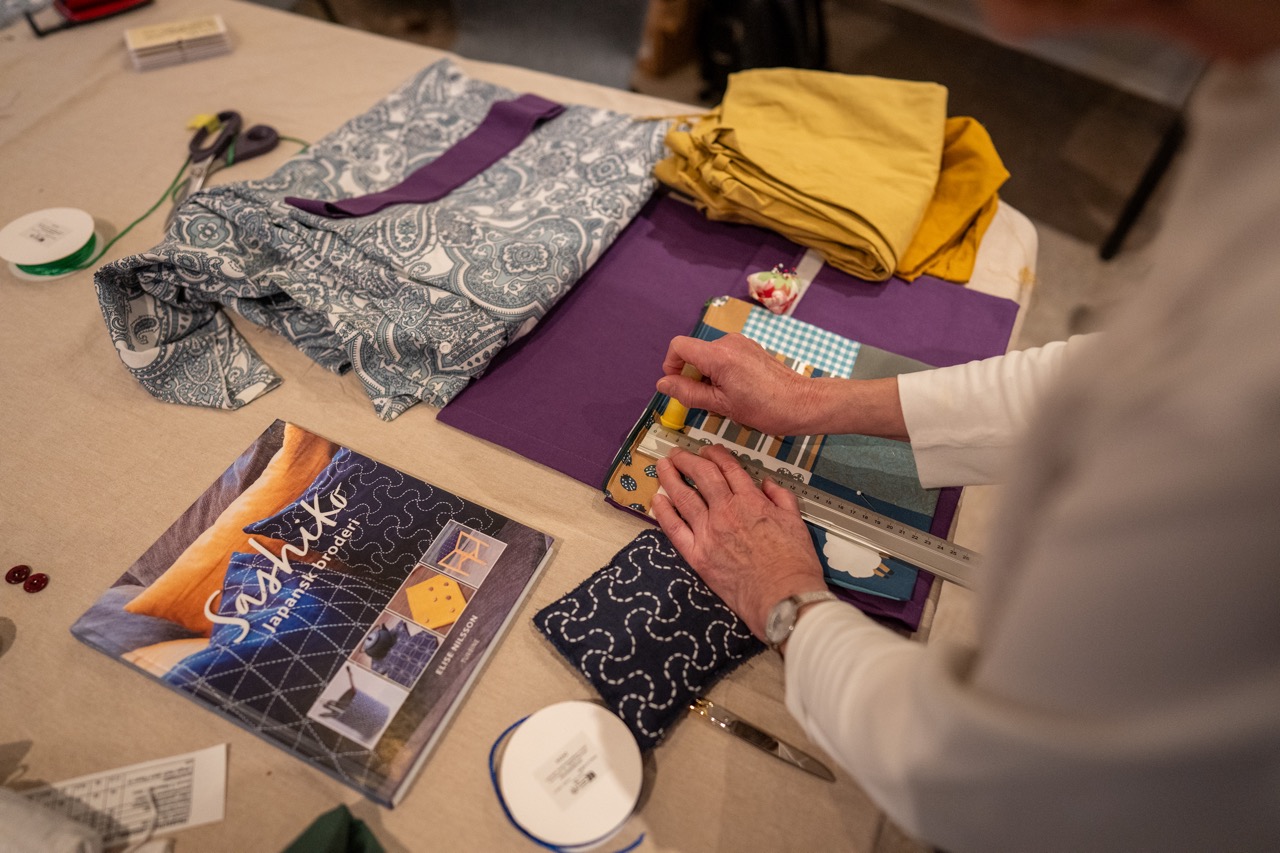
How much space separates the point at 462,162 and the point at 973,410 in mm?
981

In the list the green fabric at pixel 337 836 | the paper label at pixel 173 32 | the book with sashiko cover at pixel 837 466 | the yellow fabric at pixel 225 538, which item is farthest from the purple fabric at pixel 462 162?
the green fabric at pixel 337 836

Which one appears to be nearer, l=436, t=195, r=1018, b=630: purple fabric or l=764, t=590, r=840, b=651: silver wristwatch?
A: l=764, t=590, r=840, b=651: silver wristwatch

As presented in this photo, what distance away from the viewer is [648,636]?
86cm

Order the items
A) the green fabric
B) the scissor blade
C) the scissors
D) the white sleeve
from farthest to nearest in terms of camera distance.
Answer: the scissors, the white sleeve, the scissor blade, the green fabric

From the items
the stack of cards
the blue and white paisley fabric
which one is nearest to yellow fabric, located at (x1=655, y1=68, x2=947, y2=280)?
the blue and white paisley fabric

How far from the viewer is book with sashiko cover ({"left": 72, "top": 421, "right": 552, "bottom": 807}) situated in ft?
2.71

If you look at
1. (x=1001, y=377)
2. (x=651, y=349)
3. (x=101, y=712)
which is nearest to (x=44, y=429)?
(x=101, y=712)

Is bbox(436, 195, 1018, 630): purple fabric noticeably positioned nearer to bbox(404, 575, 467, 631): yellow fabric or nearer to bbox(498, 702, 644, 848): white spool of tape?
bbox(404, 575, 467, 631): yellow fabric

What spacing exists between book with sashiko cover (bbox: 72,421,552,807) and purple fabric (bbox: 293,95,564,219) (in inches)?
16.9

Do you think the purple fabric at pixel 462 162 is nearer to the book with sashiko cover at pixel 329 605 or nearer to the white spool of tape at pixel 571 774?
the book with sashiko cover at pixel 329 605

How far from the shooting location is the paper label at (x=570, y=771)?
777 millimetres

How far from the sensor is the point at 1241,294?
41 centimetres

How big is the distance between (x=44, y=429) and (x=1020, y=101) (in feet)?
10.8

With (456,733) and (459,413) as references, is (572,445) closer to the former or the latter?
(459,413)
